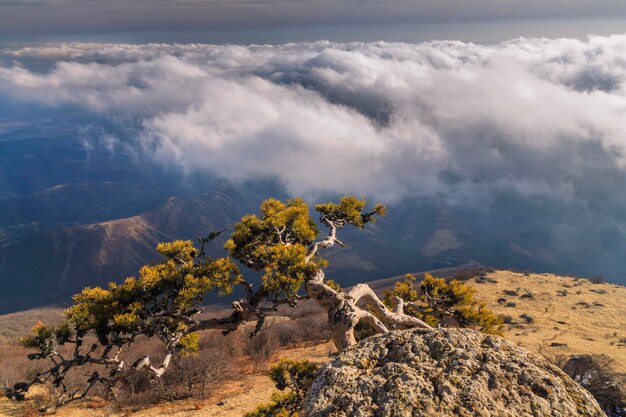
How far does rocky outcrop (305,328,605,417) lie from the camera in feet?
24.0

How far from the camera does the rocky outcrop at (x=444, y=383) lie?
731cm

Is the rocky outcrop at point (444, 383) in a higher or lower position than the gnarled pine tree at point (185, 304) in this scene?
higher

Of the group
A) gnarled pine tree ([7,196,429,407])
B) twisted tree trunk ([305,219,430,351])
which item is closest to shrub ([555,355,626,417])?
twisted tree trunk ([305,219,430,351])

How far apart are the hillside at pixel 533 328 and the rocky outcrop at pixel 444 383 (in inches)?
643

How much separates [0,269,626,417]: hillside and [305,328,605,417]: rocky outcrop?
16.3 m

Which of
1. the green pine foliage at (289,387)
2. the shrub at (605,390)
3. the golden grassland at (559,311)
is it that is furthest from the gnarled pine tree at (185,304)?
the golden grassland at (559,311)

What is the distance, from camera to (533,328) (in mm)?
48250

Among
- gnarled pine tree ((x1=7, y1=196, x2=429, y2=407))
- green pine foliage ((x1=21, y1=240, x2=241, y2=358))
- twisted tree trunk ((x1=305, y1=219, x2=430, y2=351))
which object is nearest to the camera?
twisted tree trunk ((x1=305, y1=219, x2=430, y2=351))

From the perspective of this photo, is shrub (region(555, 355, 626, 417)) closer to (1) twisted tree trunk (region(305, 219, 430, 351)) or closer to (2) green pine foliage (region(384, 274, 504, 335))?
(2) green pine foliage (region(384, 274, 504, 335))

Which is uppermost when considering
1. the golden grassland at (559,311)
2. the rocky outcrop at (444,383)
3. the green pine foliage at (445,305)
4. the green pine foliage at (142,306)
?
the rocky outcrop at (444,383)

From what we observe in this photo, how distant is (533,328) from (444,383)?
156ft

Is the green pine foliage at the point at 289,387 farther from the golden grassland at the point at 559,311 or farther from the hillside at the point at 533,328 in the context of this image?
the golden grassland at the point at 559,311

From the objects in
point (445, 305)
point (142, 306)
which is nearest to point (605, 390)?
point (445, 305)

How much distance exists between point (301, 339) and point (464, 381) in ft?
121
